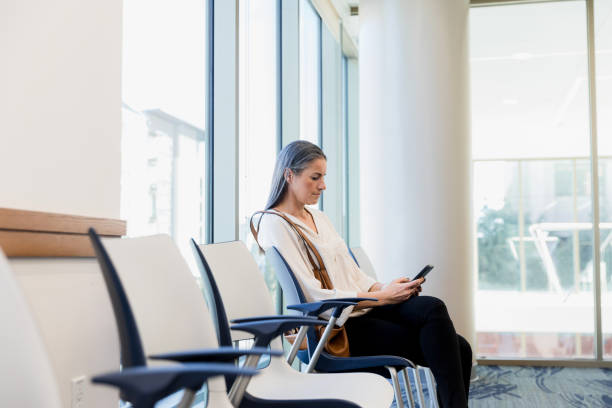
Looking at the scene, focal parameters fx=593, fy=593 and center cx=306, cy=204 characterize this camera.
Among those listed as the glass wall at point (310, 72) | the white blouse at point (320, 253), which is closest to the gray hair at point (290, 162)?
the white blouse at point (320, 253)

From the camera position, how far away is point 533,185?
425 centimetres

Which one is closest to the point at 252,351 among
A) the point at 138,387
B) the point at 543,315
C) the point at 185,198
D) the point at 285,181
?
the point at 138,387

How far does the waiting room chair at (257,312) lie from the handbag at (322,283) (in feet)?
0.84

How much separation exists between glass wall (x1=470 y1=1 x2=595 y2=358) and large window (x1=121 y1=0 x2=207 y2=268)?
8.27 feet

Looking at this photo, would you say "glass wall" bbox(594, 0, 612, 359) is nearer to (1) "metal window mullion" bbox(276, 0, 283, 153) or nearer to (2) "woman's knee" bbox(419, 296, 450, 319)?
(1) "metal window mullion" bbox(276, 0, 283, 153)

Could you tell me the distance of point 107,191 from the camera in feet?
5.40

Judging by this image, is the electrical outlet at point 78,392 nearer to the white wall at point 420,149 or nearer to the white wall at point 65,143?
the white wall at point 65,143

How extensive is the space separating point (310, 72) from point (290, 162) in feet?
7.60

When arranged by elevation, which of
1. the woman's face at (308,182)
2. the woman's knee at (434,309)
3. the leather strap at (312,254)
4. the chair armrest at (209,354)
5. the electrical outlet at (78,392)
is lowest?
the electrical outlet at (78,392)

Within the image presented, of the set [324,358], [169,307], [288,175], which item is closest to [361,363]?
[324,358]

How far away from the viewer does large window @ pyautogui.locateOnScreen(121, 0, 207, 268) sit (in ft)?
6.80

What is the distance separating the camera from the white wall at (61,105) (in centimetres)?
130

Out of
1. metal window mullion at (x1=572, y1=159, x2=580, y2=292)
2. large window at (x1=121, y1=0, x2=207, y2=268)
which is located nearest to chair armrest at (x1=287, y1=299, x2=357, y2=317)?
large window at (x1=121, y1=0, x2=207, y2=268)

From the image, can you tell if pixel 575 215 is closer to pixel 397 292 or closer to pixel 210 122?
pixel 397 292
